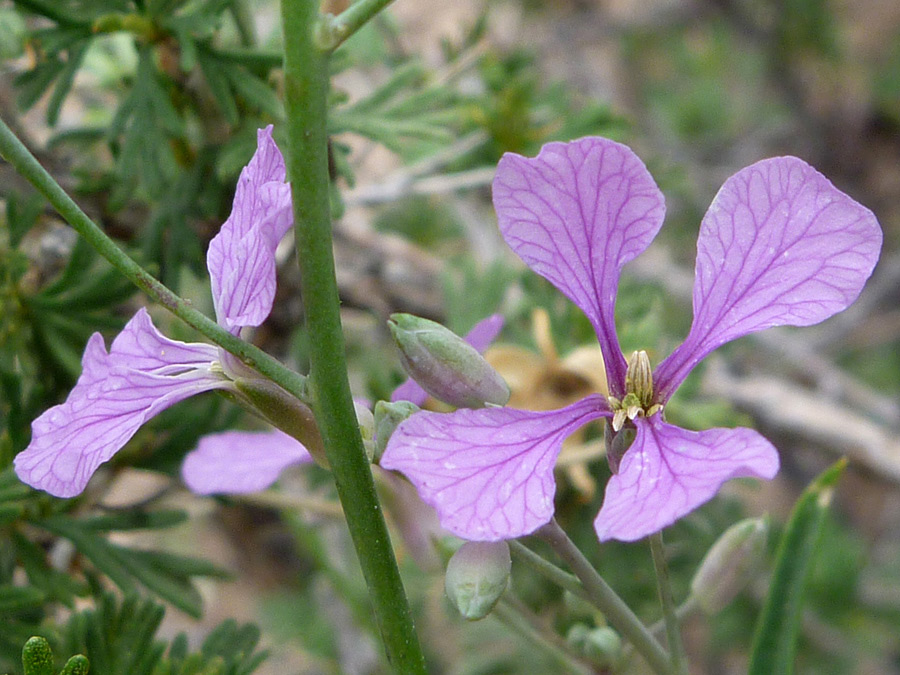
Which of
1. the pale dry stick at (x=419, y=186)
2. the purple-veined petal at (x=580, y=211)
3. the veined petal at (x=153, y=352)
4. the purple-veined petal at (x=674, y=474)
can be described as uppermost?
the pale dry stick at (x=419, y=186)

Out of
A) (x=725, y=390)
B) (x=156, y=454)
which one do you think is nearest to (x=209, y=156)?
(x=156, y=454)

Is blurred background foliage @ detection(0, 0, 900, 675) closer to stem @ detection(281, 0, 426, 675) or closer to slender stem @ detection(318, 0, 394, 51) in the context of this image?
stem @ detection(281, 0, 426, 675)

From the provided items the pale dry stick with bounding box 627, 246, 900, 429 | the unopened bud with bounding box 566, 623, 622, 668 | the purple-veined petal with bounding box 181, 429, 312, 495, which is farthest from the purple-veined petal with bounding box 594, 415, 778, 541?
the pale dry stick with bounding box 627, 246, 900, 429

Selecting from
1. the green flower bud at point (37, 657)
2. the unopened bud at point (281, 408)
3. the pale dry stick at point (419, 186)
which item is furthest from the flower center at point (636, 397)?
the pale dry stick at point (419, 186)

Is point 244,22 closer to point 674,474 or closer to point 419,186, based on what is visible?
point 419,186

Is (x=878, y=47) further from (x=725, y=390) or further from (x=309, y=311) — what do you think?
(x=309, y=311)

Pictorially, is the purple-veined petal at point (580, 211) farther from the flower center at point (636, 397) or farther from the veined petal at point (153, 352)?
the veined petal at point (153, 352)
